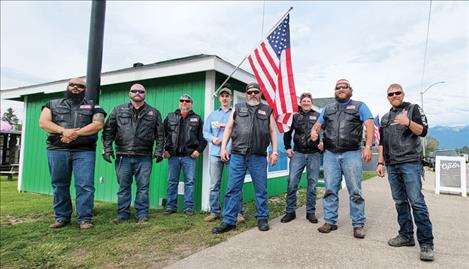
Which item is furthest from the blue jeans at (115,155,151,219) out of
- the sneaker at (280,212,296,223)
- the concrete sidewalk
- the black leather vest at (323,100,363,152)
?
the black leather vest at (323,100,363,152)

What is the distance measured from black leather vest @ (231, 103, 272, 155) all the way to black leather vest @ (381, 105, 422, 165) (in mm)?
1326

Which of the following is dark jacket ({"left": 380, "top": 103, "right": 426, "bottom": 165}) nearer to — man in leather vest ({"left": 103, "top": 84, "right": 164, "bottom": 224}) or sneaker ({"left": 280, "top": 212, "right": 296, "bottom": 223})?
sneaker ({"left": 280, "top": 212, "right": 296, "bottom": 223})

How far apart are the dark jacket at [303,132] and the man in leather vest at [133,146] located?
1.92 metres

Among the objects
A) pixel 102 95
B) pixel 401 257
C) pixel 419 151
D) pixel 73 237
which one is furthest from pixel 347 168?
pixel 102 95

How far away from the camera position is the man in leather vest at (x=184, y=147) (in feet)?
14.9

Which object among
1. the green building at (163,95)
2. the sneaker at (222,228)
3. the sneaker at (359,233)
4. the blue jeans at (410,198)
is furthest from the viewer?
the green building at (163,95)

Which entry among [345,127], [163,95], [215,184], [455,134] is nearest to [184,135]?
[215,184]

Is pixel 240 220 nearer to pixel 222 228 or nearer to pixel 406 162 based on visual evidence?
pixel 222 228

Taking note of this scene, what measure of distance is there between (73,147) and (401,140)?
3823mm

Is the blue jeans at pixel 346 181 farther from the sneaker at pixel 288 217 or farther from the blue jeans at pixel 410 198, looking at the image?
the sneaker at pixel 288 217

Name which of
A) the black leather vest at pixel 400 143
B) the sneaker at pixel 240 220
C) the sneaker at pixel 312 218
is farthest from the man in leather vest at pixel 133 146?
the black leather vest at pixel 400 143

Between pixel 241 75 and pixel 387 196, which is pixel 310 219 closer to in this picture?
pixel 241 75

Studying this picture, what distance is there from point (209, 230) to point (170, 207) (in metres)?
1.26

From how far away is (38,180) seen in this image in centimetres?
706
